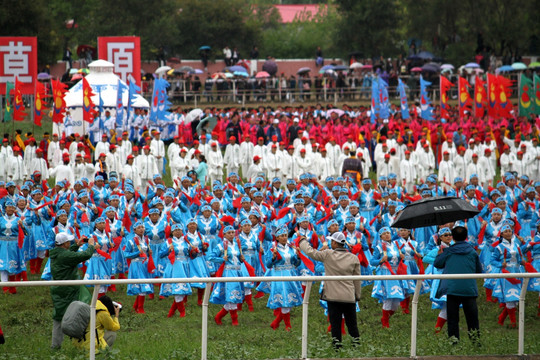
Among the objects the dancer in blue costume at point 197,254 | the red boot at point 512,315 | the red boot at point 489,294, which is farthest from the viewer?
the dancer in blue costume at point 197,254

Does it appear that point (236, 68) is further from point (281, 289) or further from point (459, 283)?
point (459, 283)

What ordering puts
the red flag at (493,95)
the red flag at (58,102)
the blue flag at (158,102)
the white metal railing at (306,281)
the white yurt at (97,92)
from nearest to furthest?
the white metal railing at (306,281) → the red flag at (58,102) → the red flag at (493,95) → the blue flag at (158,102) → the white yurt at (97,92)

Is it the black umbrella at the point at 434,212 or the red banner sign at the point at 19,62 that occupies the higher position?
the red banner sign at the point at 19,62

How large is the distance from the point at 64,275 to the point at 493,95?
18.2m

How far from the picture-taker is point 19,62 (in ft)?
83.7

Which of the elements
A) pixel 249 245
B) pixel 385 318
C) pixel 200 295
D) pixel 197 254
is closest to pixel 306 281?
pixel 385 318

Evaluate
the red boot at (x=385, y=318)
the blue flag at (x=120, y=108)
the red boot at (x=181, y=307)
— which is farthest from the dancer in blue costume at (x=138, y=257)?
the blue flag at (x=120, y=108)

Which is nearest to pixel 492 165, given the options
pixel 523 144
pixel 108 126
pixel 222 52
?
pixel 523 144

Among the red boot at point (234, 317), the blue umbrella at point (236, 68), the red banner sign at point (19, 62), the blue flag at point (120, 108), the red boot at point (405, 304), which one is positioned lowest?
the red boot at point (405, 304)

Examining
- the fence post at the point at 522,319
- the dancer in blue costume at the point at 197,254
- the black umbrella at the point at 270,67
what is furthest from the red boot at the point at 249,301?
the black umbrella at the point at 270,67

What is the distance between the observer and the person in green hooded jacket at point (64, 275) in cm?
934

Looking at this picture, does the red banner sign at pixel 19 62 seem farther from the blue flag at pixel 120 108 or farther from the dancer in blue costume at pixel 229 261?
the dancer in blue costume at pixel 229 261

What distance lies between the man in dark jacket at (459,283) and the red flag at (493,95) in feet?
53.3

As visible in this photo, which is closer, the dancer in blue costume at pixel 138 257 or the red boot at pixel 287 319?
the red boot at pixel 287 319
